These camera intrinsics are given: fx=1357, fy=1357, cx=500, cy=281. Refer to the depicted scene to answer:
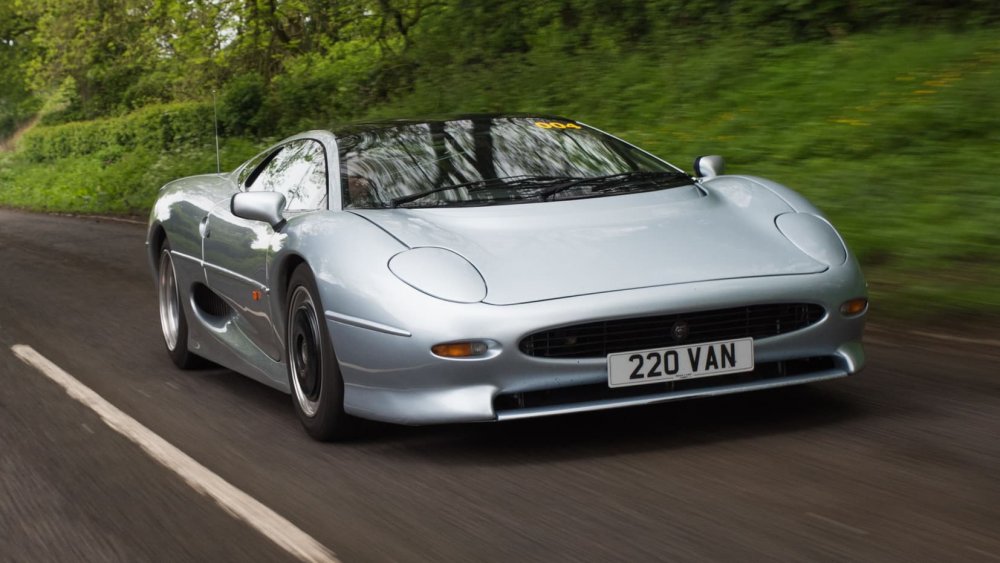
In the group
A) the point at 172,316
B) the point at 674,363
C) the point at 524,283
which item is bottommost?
the point at 172,316

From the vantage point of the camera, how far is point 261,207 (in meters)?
5.73

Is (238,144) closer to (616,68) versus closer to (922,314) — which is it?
(616,68)

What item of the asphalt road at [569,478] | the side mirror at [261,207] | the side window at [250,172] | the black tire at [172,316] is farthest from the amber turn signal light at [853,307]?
the black tire at [172,316]

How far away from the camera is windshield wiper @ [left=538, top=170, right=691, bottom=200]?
18.2ft

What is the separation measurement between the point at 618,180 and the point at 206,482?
7.02ft

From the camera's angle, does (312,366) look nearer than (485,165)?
Yes

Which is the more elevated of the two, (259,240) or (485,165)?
(485,165)

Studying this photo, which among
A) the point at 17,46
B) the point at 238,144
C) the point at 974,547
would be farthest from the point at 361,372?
the point at 17,46

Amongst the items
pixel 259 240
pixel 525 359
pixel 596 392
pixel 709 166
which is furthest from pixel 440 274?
pixel 709 166

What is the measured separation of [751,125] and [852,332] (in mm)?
7130

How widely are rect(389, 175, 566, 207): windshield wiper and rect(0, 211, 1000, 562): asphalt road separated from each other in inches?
36.9

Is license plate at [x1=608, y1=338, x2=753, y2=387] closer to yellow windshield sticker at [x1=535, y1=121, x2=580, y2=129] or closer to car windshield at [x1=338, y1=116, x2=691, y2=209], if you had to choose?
car windshield at [x1=338, y1=116, x2=691, y2=209]

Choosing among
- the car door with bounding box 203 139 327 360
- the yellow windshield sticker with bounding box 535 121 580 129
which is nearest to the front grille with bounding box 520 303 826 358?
the car door with bounding box 203 139 327 360

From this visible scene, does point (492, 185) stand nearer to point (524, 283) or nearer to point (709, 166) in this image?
point (524, 283)
